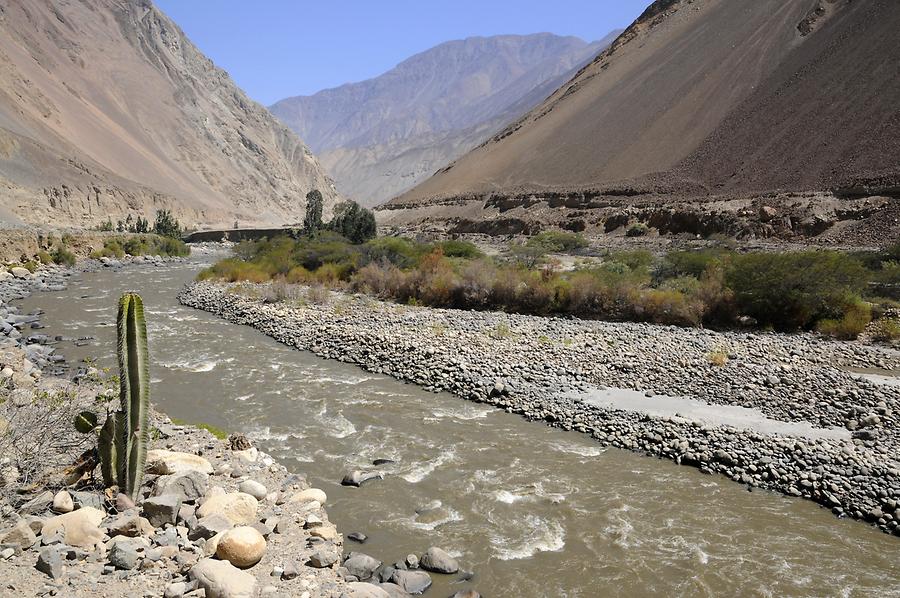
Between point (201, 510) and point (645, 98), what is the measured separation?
74314 mm

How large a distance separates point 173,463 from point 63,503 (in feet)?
4.64

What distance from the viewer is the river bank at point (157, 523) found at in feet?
15.4

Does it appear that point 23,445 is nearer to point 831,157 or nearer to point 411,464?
point 411,464

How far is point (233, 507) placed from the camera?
19.8 feet

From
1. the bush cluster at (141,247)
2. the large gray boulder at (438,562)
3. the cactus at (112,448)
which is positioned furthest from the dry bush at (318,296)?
the bush cluster at (141,247)

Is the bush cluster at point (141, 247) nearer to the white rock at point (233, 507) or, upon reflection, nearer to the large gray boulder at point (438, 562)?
the white rock at point (233, 507)

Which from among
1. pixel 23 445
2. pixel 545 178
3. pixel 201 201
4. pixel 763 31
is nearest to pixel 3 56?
pixel 201 201

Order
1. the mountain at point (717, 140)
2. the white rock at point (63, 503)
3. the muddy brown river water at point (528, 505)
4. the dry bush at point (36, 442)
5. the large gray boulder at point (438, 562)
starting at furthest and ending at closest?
the mountain at point (717, 140) → the muddy brown river water at point (528, 505) → the large gray boulder at point (438, 562) → the dry bush at point (36, 442) → the white rock at point (63, 503)

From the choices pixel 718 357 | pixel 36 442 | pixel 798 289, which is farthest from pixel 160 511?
pixel 798 289

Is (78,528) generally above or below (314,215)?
below

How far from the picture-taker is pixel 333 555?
19.0 ft

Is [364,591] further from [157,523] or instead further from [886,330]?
[886,330]

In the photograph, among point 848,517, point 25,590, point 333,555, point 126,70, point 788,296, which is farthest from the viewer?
point 126,70

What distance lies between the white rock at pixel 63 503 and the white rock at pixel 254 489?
1.72 meters
